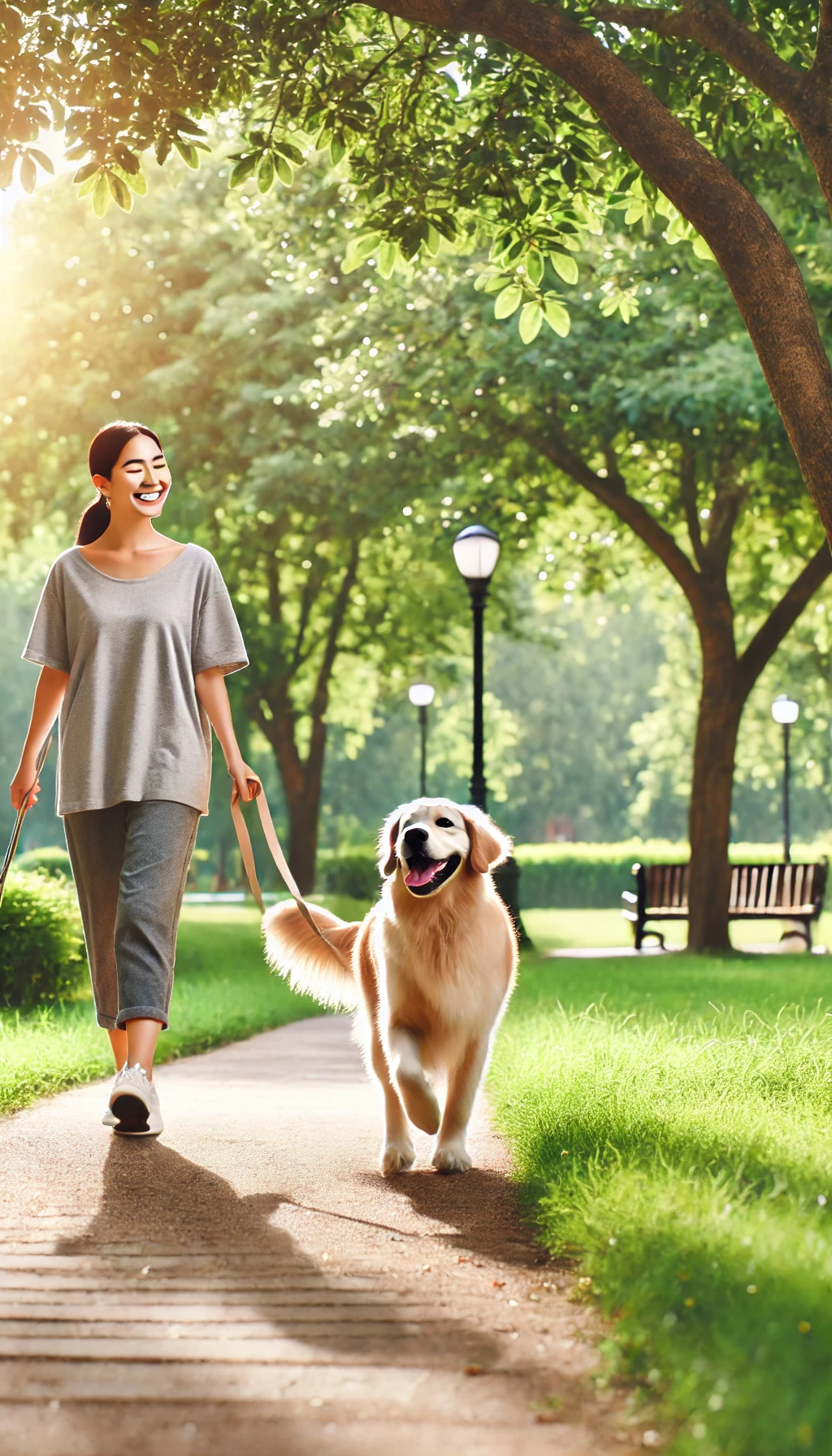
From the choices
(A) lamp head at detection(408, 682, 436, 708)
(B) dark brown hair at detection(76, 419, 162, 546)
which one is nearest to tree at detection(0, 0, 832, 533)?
(B) dark brown hair at detection(76, 419, 162, 546)

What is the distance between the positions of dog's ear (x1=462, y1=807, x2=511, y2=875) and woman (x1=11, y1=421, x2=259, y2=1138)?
2.58ft

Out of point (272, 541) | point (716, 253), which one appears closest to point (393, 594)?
point (272, 541)

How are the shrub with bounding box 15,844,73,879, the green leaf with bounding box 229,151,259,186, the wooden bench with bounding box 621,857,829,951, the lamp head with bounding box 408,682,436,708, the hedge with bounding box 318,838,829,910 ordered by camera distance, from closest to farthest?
the green leaf with bounding box 229,151,259,186
the wooden bench with bounding box 621,857,829,951
the lamp head with bounding box 408,682,436,708
the shrub with bounding box 15,844,73,879
the hedge with bounding box 318,838,829,910

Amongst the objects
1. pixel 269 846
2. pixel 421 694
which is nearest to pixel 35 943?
pixel 269 846

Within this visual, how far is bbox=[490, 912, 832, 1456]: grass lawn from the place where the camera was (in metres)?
2.33

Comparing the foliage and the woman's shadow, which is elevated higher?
the woman's shadow

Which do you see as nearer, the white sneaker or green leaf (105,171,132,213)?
the white sneaker

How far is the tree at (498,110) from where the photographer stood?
205 inches

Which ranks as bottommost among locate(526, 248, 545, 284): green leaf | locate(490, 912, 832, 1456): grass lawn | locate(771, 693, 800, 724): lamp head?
locate(490, 912, 832, 1456): grass lawn

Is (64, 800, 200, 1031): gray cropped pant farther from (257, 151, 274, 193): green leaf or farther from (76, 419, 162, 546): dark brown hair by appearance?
(257, 151, 274, 193): green leaf

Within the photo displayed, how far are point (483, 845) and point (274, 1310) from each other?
205 centimetres

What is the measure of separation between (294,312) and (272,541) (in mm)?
3233

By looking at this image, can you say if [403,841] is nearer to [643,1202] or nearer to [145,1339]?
[643,1202]

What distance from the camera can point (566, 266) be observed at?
6.16m
